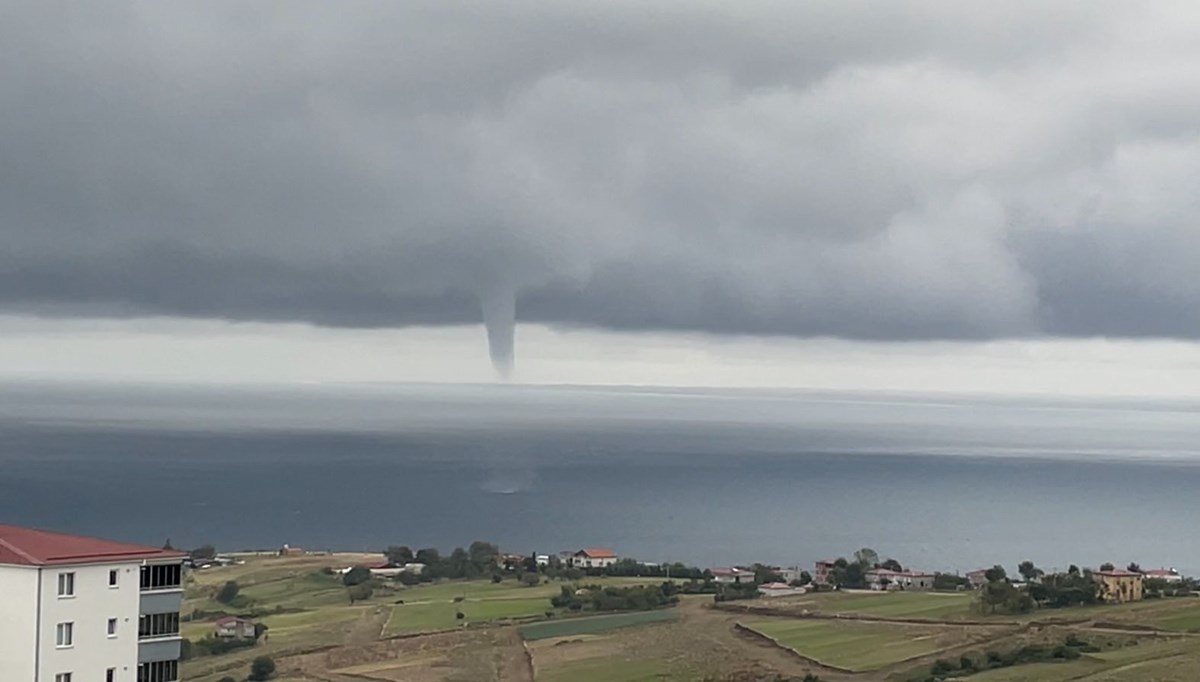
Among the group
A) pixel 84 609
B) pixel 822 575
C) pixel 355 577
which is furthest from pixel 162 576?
pixel 822 575

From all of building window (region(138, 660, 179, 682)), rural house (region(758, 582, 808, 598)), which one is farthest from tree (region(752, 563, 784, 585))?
building window (region(138, 660, 179, 682))

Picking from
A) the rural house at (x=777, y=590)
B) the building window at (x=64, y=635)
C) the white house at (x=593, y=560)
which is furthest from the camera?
the white house at (x=593, y=560)

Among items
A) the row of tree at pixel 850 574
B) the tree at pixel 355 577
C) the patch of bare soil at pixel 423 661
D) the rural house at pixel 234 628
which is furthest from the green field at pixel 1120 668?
the tree at pixel 355 577

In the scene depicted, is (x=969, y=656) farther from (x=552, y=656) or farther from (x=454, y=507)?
(x=454, y=507)

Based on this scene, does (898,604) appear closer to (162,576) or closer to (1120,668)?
(1120,668)

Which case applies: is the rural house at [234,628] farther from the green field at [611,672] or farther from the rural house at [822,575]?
the rural house at [822,575]

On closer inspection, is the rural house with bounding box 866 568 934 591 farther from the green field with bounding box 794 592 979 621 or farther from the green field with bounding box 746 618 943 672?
the green field with bounding box 746 618 943 672

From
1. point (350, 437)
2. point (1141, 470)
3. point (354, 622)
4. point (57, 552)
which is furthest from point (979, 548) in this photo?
point (350, 437)
